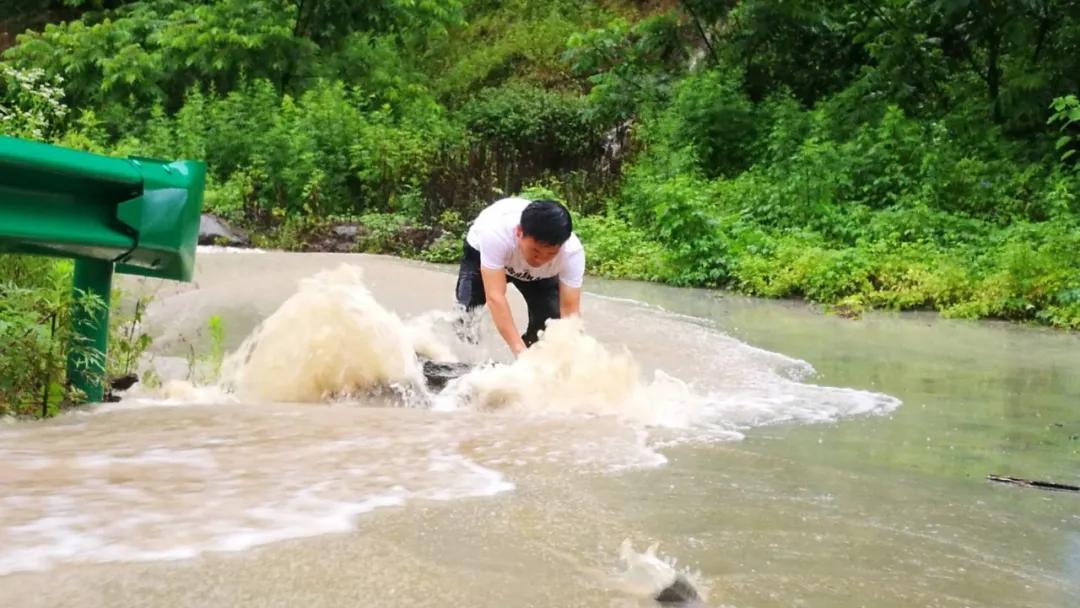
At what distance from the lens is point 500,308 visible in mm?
6871

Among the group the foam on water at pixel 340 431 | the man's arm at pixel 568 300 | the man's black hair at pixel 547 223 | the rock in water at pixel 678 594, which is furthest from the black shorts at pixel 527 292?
the rock in water at pixel 678 594

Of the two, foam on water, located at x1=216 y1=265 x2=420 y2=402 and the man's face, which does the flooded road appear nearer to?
foam on water, located at x1=216 y1=265 x2=420 y2=402

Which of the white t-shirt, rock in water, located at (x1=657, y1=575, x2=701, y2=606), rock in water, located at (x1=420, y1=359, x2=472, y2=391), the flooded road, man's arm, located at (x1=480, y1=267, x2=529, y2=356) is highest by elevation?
the white t-shirt

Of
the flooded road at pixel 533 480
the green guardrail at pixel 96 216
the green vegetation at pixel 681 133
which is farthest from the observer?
the green vegetation at pixel 681 133

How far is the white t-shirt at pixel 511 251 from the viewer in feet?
23.2

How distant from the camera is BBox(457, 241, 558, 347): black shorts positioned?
7.64 meters

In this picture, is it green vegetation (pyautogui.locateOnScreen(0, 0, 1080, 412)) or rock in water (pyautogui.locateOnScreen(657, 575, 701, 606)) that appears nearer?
rock in water (pyautogui.locateOnScreen(657, 575, 701, 606))

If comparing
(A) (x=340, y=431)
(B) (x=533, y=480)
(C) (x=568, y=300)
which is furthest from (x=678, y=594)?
(C) (x=568, y=300)

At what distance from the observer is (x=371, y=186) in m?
20.8

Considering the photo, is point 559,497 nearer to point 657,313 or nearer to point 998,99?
point 657,313

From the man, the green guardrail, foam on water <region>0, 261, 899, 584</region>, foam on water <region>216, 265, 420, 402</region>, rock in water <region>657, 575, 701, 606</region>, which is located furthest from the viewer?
the man

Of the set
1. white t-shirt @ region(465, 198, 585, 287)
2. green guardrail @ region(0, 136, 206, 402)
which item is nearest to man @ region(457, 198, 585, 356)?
white t-shirt @ region(465, 198, 585, 287)

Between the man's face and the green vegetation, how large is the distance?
11.9 feet

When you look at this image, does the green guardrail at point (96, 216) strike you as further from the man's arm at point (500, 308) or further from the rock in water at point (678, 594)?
the rock in water at point (678, 594)
